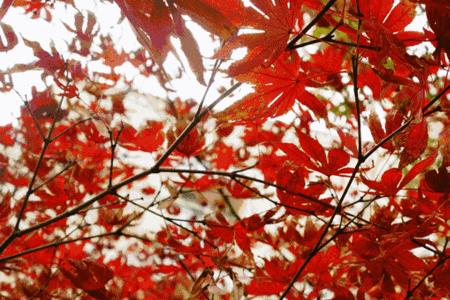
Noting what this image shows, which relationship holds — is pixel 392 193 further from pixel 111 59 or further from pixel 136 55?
pixel 136 55

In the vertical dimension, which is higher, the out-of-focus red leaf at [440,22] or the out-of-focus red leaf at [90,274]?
the out-of-focus red leaf at [90,274]

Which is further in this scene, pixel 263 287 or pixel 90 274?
pixel 263 287

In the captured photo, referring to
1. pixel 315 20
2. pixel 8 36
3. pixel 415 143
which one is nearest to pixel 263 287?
pixel 415 143

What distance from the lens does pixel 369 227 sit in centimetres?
61

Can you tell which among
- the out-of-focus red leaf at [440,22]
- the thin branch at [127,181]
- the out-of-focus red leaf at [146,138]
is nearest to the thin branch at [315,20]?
the out-of-focus red leaf at [440,22]

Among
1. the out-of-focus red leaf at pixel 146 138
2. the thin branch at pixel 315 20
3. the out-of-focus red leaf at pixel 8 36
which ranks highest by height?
the out-of-focus red leaf at pixel 8 36

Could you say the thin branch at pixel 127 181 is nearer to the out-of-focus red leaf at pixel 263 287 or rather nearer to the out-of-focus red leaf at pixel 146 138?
the out-of-focus red leaf at pixel 146 138

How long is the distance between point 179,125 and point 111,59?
64cm

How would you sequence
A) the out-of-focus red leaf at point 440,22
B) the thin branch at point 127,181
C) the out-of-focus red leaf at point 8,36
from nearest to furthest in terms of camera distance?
the out-of-focus red leaf at point 440,22 < the thin branch at point 127,181 < the out-of-focus red leaf at point 8,36

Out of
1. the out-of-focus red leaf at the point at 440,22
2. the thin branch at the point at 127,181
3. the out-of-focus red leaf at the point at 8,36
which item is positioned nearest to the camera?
the out-of-focus red leaf at the point at 440,22

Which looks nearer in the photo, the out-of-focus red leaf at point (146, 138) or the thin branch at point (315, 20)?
the thin branch at point (315, 20)

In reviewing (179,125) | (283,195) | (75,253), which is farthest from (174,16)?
(75,253)

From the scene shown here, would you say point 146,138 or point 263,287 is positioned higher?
point 146,138

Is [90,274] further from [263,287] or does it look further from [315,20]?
[315,20]
